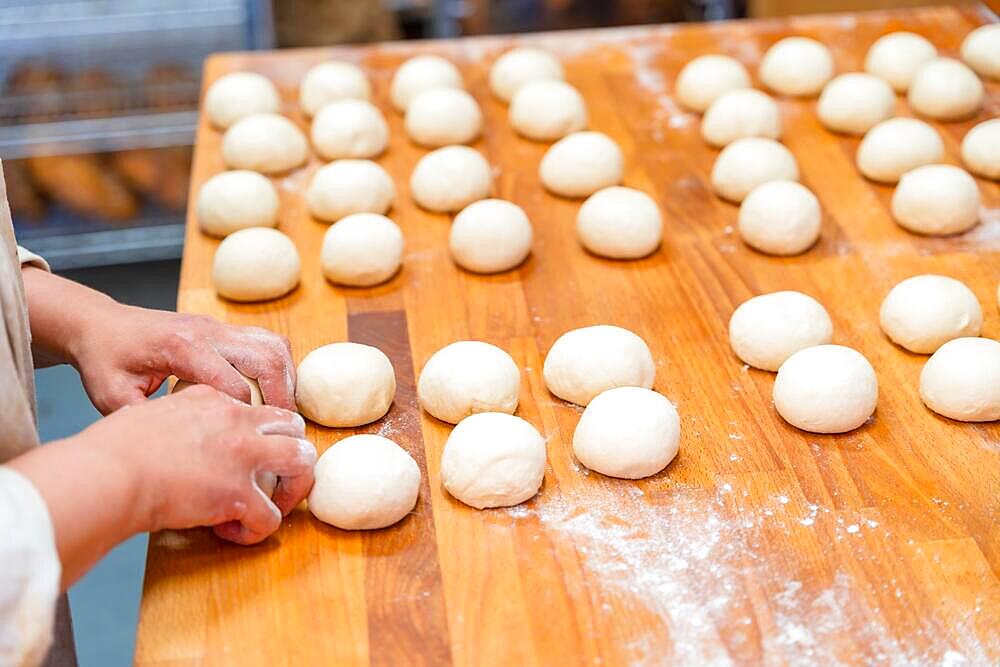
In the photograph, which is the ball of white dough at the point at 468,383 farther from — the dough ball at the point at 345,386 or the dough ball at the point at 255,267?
the dough ball at the point at 255,267

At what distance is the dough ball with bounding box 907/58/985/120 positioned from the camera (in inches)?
83.4

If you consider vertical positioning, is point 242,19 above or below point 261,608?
below

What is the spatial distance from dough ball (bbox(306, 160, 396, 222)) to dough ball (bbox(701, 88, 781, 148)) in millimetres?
632

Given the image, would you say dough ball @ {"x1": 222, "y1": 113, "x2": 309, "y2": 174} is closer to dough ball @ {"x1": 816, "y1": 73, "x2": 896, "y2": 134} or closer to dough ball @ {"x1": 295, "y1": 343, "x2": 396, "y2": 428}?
dough ball @ {"x1": 295, "y1": 343, "x2": 396, "y2": 428}

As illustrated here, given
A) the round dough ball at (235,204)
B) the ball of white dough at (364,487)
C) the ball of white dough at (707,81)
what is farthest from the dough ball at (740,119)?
the ball of white dough at (364,487)

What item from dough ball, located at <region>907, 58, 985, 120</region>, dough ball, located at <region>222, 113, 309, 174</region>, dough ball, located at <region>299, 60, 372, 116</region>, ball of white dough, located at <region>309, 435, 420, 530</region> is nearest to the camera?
ball of white dough, located at <region>309, 435, 420, 530</region>

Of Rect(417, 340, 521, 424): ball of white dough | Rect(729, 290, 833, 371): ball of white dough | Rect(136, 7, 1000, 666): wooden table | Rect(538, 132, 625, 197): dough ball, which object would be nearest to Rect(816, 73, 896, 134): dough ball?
Rect(136, 7, 1000, 666): wooden table

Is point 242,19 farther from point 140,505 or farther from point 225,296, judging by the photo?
point 140,505

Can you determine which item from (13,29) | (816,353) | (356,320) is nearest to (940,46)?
(816,353)

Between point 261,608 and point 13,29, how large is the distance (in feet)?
8.48

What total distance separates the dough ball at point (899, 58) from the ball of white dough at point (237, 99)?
3.99 feet

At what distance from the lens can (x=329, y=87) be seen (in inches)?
87.6

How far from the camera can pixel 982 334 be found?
159cm

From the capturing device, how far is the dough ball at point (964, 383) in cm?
140
